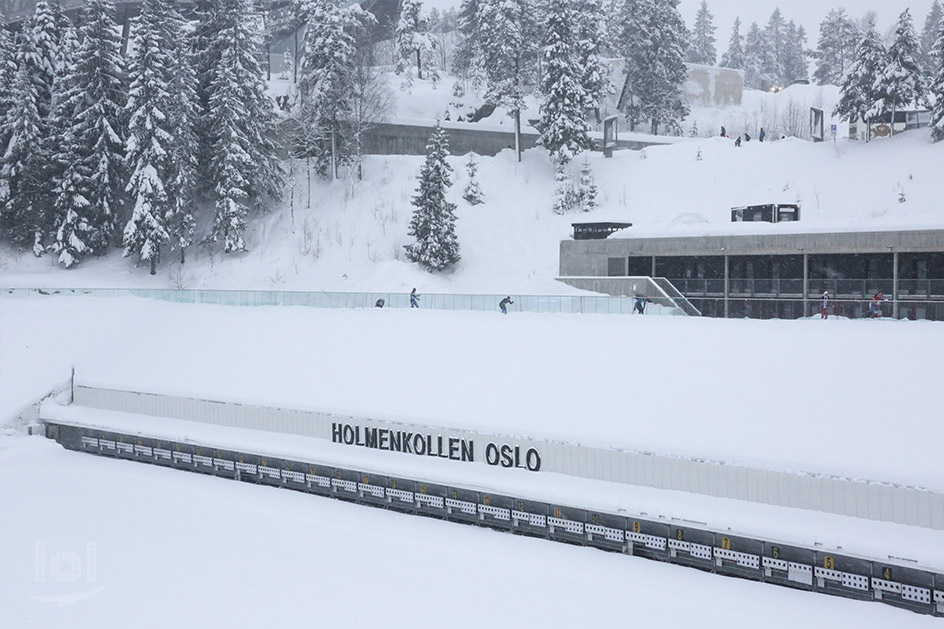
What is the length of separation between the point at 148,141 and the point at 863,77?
47.8m

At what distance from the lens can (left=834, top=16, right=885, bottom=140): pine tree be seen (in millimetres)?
55072

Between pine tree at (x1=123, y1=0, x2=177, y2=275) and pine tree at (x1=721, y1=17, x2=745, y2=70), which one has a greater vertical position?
pine tree at (x1=721, y1=17, x2=745, y2=70)

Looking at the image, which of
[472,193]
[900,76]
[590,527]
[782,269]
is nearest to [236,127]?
[472,193]

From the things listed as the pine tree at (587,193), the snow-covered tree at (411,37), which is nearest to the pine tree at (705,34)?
the snow-covered tree at (411,37)

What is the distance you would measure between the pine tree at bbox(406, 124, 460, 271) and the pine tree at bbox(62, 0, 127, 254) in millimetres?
20273

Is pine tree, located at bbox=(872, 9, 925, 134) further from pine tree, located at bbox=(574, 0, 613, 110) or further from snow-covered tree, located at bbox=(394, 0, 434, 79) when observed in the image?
snow-covered tree, located at bbox=(394, 0, 434, 79)

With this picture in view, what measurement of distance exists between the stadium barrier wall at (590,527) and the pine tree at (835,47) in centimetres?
9806

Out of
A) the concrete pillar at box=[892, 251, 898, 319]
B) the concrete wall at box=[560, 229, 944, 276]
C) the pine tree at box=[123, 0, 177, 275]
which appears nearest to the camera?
the concrete pillar at box=[892, 251, 898, 319]

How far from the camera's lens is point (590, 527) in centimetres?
1923

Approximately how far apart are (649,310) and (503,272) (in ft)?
70.5

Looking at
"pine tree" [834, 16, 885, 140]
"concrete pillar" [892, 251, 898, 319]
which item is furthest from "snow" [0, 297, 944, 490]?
"pine tree" [834, 16, 885, 140]

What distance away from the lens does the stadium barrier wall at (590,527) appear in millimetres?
15586

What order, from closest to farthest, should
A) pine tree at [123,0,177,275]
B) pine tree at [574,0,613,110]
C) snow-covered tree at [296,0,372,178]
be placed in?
pine tree at [123,0,177,275], snow-covered tree at [296,0,372,178], pine tree at [574,0,613,110]

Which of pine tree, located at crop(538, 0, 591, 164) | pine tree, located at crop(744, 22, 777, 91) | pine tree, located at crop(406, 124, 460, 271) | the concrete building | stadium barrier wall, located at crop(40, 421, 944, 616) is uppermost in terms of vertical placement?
pine tree, located at crop(744, 22, 777, 91)
